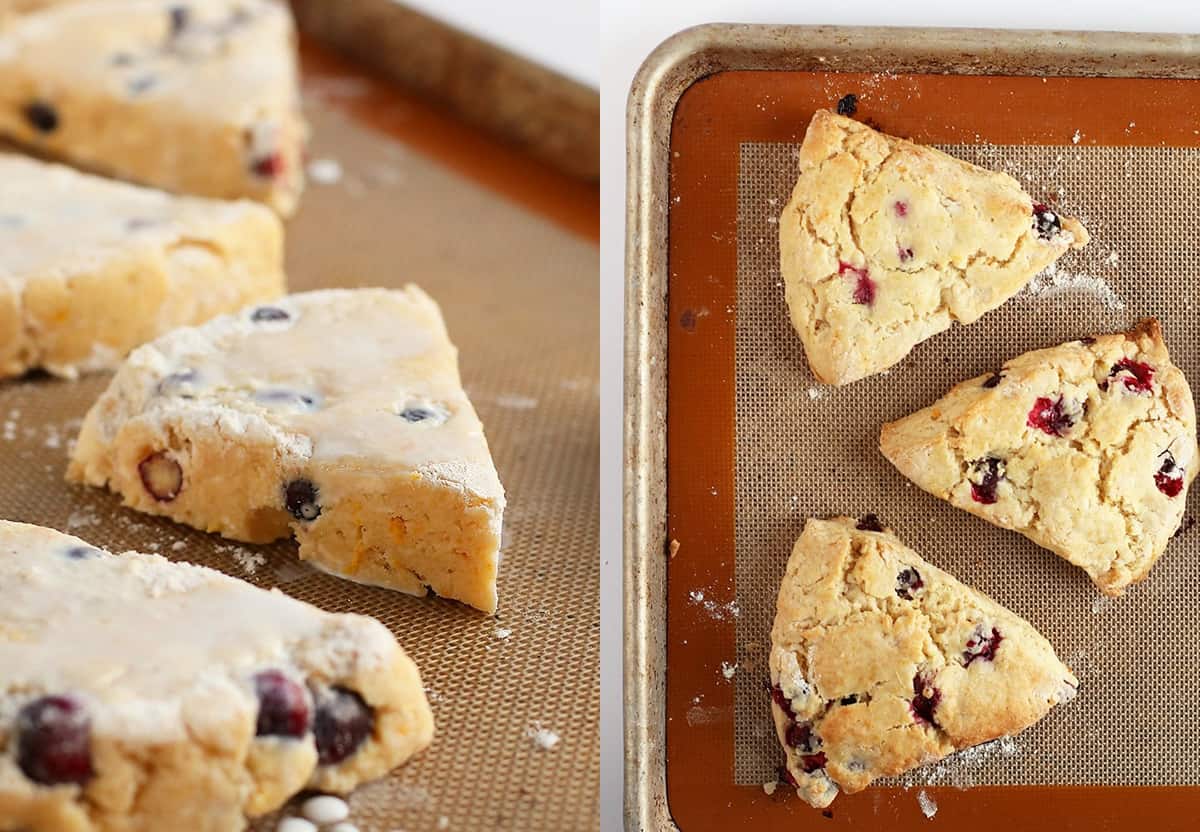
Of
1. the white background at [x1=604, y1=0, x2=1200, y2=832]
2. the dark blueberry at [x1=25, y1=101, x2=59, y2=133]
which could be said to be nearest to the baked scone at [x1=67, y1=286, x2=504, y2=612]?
the white background at [x1=604, y1=0, x2=1200, y2=832]

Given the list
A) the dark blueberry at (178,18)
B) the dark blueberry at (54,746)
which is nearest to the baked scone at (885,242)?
the dark blueberry at (54,746)

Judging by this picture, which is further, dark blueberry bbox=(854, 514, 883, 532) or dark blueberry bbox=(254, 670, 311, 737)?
dark blueberry bbox=(854, 514, 883, 532)

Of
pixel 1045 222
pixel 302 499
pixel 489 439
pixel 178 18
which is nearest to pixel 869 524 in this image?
pixel 1045 222

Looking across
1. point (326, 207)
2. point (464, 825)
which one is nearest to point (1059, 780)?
point (464, 825)

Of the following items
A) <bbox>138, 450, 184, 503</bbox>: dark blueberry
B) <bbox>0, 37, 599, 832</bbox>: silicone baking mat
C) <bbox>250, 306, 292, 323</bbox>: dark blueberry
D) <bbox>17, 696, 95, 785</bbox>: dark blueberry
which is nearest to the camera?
<bbox>17, 696, 95, 785</bbox>: dark blueberry

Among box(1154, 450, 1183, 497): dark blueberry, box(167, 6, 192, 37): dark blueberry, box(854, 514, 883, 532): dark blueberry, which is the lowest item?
box(854, 514, 883, 532): dark blueberry

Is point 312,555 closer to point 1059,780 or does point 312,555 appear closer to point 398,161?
point 1059,780

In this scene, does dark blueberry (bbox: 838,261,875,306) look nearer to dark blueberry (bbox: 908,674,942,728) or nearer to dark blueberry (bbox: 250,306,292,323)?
dark blueberry (bbox: 908,674,942,728)
